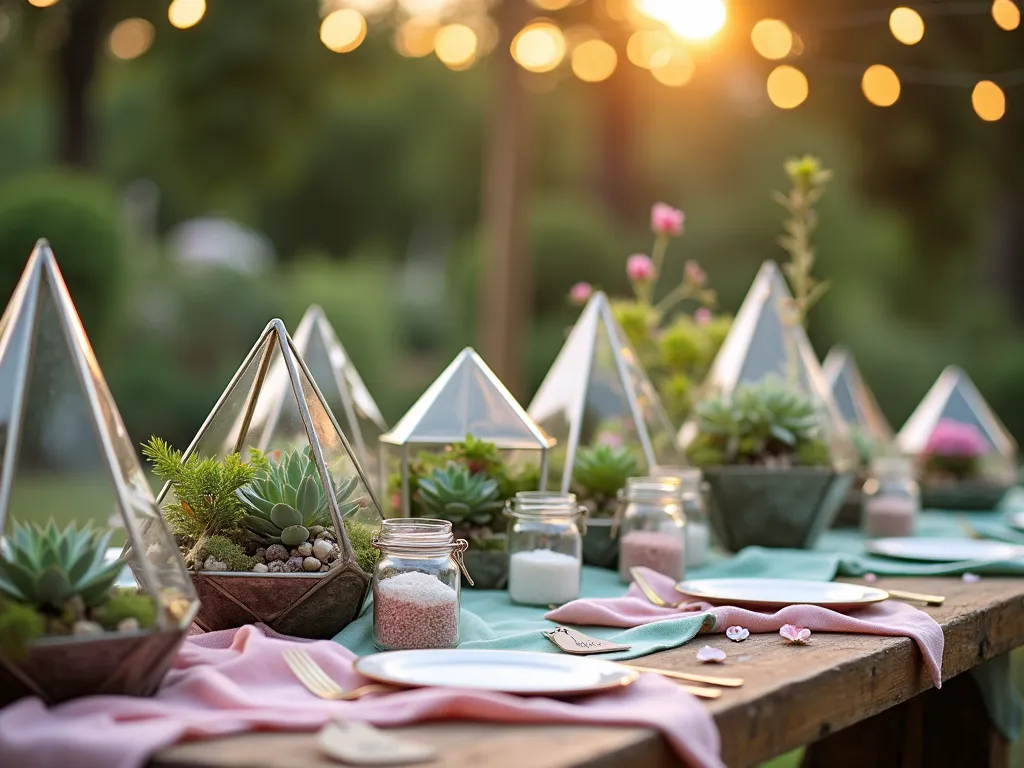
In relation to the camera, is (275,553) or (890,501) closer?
(275,553)

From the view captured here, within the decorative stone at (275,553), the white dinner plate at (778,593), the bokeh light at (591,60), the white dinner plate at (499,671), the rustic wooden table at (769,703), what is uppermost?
the bokeh light at (591,60)

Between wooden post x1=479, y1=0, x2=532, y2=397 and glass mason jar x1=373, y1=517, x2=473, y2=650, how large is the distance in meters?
3.02

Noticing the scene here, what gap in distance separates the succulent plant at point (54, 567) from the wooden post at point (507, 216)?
331 cm

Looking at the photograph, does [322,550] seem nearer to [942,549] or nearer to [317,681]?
[317,681]

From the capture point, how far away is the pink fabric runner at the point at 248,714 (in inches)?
36.9

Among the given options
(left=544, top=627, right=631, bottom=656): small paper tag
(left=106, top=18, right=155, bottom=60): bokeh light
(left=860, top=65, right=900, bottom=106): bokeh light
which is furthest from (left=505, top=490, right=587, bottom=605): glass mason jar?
(left=106, top=18, right=155, bottom=60): bokeh light

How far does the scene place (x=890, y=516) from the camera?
2.57 m

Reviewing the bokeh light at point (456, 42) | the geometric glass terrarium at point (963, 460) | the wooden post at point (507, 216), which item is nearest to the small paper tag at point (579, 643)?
the geometric glass terrarium at point (963, 460)

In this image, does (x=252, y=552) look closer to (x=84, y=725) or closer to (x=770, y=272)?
(x=84, y=725)

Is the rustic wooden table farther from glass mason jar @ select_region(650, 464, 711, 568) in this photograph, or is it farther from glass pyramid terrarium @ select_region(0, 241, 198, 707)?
glass mason jar @ select_region(650, 464, 711, 568)

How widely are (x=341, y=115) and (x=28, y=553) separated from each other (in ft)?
46.7

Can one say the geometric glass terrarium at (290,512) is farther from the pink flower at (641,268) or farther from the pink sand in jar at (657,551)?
the pink flower at (641,268)

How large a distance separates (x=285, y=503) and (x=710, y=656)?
1.62ft

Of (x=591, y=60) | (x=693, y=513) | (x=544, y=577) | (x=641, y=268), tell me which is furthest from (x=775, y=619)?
(x=591, y=60)
